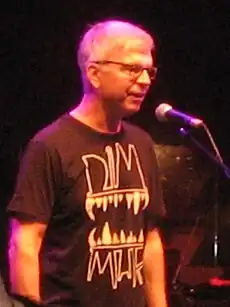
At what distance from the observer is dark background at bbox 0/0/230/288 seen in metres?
4.04

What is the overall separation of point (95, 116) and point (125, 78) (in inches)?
4.8

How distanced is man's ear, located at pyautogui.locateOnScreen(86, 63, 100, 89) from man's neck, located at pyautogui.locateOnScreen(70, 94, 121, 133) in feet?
0.11

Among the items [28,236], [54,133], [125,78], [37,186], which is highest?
[125,78]

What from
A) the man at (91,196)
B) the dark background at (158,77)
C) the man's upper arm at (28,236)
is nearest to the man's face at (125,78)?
the man at (91,196)

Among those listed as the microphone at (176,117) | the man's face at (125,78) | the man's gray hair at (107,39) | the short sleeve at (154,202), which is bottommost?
the short sleeve at (154,202)

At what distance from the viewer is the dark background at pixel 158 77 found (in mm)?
4035

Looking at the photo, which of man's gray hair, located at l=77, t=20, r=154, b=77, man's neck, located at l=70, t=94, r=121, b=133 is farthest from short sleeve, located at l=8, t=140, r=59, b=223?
man's gray hair, located at l=77, t=20, r=154, b=77

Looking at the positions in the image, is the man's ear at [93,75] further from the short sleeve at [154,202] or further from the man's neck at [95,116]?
the short sleeve at [154,202]

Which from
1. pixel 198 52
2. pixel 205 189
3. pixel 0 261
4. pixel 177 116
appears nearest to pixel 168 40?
pixel 198 52

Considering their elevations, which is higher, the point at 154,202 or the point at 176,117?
the point at 176,117

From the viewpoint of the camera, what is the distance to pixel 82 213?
2.05m

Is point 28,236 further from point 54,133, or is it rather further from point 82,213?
point 54,133

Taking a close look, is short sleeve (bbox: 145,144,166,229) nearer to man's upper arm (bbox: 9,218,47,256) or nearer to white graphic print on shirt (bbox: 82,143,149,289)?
white graphic print on shirt (bbox: 82,143,149,289)

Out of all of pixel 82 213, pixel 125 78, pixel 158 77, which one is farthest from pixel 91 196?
pixel 158 77
